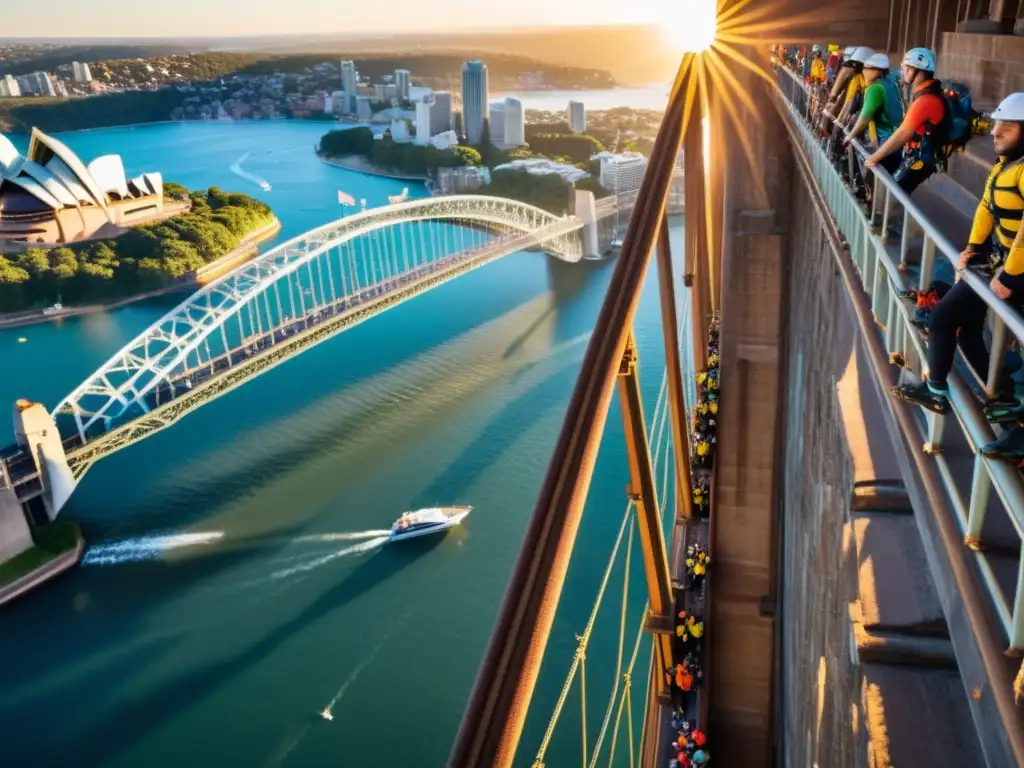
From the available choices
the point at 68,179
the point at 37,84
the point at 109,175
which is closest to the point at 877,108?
the point at 68,179

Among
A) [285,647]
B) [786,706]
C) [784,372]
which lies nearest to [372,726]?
[285,647]

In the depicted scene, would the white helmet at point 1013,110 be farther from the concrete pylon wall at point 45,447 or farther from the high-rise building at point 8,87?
the high-rise building at point 8,87

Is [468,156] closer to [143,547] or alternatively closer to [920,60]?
[143,547]

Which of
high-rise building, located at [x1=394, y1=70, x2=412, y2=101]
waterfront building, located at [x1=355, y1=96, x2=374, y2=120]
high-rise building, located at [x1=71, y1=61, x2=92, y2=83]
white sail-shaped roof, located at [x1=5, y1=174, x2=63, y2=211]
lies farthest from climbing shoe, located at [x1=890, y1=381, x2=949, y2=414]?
high-rise building, located at [x1=71, y1=61, x2=92, y2=83]

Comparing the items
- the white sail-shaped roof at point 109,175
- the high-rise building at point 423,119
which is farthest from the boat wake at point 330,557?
the high-rise building at point 423,119

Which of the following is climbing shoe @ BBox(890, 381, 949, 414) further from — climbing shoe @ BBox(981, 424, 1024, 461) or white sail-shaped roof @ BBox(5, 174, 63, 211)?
→ white sail-shaped roof @ BBox(5, 174, 63, 211)
